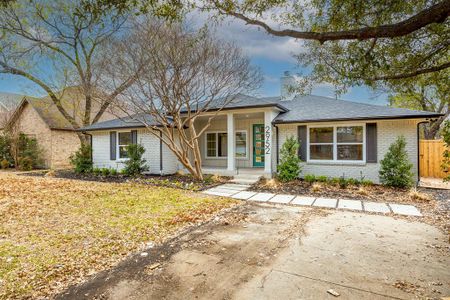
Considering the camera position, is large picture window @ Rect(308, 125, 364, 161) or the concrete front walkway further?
large picture window @ Rect(308, 125, 364, 161)

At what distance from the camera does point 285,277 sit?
317cm

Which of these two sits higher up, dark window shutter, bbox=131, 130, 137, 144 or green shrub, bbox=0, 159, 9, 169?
dark window shutter, bbox=131, 130, 137, 144

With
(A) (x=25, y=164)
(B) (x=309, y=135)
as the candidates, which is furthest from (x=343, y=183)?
(A) (x=25, y=164)

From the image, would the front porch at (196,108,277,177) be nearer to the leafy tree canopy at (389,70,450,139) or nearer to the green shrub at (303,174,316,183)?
the green shrub at (303,174,316,183)

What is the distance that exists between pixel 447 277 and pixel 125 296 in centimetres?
386

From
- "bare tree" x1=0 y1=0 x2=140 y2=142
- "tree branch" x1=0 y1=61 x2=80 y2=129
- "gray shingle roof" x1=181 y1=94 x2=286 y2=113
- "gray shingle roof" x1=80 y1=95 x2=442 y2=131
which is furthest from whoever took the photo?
"tree branch" x1=0 y1=61 x2=80 y2=129

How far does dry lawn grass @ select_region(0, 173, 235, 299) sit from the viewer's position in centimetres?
330

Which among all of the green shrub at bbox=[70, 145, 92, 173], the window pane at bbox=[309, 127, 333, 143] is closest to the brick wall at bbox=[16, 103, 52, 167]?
the green shrub at bbox=[70, 145, 92, 173]

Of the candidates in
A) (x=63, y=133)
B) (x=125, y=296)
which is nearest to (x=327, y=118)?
(x=125, y=296)

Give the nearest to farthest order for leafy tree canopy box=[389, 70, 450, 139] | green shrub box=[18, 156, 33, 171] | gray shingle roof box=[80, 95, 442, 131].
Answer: gray shingle roof box=[80, 95, 442, 131], leafy tree canopy box=[389, 70, 450, 139], green shrub box=[18, 156, 33, 171]

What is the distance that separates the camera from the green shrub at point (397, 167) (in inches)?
357

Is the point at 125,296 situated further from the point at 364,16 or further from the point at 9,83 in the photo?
the point at 9,83

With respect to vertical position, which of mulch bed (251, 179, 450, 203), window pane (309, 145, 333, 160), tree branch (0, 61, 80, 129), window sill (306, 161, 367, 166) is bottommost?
mulch bed (251, 179, 450, 203)

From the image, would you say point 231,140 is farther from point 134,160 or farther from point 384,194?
point 384,194
